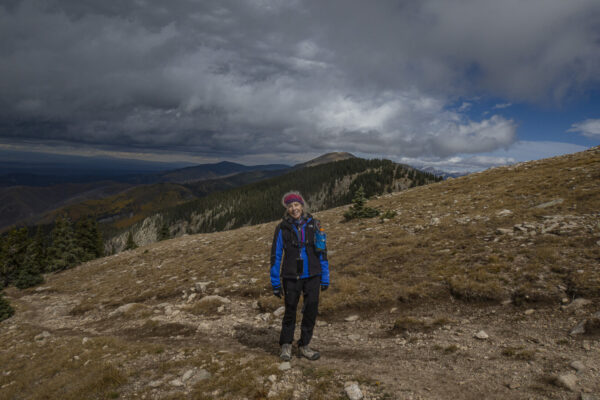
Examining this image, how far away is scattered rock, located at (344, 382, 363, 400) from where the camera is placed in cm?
486

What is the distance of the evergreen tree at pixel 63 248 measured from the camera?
3381cm

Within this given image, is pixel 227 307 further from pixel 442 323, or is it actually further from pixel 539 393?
pixel 539 393

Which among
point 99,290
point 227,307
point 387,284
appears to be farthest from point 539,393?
point 99,290

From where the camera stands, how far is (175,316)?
1139 centimetres

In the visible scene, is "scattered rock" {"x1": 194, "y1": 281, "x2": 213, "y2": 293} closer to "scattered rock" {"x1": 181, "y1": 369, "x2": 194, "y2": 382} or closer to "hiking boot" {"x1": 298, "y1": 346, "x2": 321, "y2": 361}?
"scattered rock" {"x1": 181, "y1": 369, "x2": 194, "y2": 382}

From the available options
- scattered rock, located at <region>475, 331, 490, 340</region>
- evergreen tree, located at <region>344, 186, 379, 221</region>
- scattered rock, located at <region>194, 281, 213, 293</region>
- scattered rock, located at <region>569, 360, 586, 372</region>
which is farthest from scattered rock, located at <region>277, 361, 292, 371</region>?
evergreen tree, located at <region>344, 186, 379, 221</region>

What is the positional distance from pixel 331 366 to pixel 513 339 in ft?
14.8

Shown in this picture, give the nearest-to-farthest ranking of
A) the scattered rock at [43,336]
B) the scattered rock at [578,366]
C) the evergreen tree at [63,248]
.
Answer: the scattered rock at [578,366] → the scattered rock at [43,336] → the evergreen tree at [63,248]

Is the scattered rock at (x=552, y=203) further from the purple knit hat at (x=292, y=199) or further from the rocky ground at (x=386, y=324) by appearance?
the purple knit hat at (x=292, y=199)

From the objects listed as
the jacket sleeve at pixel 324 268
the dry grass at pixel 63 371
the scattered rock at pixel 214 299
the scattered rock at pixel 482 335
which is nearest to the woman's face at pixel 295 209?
the jacket sleeve at pixel 324 268

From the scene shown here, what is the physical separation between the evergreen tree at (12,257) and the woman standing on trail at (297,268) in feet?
174

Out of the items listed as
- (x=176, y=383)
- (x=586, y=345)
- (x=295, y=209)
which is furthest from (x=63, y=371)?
(x=586, y=345)

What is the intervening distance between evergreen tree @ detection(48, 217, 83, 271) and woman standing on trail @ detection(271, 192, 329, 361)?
128 feet

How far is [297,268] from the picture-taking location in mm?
6562
